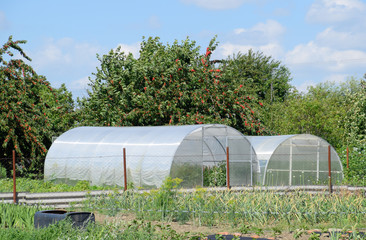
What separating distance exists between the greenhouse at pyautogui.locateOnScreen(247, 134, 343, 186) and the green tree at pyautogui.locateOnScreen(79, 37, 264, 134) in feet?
13.8

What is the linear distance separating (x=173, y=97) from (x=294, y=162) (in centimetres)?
700

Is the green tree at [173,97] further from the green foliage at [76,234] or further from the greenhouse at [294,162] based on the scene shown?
the green foliage at [76,234]

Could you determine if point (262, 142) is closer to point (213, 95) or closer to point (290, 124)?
point (213, 95)

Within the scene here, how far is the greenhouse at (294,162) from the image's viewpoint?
21.0 meters

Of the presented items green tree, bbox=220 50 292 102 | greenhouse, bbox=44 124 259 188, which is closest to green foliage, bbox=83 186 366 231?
greenhouse, bbox=44 124 259 188

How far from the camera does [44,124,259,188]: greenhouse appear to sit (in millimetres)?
17922

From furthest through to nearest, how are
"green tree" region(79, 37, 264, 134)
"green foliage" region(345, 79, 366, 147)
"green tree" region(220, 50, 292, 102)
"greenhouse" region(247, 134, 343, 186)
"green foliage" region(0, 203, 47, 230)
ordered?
"green tree" region(220, 50, 292, 102)
"green foliage" region(345, 79, 366, 147)
"green tree" region(79, 37, 264, 134)
"greenhouse" region(247, 134, 343, 186)
"green foliage" region(0, 203, 47, 230)

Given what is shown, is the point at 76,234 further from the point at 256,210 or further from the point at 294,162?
the point at 294,162

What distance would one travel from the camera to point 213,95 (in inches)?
1008

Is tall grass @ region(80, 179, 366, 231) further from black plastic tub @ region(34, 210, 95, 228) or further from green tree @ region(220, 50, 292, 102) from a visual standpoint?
green tree @ region(220, 50, 292, 102)

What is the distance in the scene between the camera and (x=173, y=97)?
25.4 meters

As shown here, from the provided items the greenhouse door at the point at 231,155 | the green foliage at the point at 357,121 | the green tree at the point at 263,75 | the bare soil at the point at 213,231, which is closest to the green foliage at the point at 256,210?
the bare soil at the point at 213,231

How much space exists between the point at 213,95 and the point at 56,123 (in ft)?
29.6

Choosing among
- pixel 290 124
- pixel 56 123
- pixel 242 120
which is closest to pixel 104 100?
pixel 56 123
